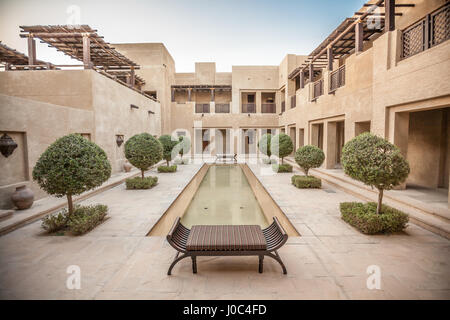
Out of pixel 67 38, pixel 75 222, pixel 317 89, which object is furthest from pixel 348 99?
pixel 67 38

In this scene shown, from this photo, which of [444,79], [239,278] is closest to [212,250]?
[239,278]

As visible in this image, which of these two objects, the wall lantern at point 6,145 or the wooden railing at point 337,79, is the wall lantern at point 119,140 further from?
the wooden railing at point 337,79

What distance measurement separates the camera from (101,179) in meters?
5.71

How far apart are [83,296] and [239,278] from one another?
213 cm

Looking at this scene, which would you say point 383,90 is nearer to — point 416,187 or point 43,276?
point 416,187

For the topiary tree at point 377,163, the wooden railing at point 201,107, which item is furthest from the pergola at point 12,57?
the topiary tree at point 377,163

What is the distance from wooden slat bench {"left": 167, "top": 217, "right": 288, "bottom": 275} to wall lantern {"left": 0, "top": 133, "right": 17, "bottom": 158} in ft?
19.5

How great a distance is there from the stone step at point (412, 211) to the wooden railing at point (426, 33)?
4353 millimetres

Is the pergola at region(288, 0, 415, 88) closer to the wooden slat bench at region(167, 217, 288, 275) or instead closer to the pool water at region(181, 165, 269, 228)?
the pool water at region(181, 165, 269, 228)

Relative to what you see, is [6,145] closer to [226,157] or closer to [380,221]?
[380,221]

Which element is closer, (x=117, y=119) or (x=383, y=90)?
(x=383, y=90)

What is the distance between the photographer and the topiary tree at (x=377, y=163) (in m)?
5.04

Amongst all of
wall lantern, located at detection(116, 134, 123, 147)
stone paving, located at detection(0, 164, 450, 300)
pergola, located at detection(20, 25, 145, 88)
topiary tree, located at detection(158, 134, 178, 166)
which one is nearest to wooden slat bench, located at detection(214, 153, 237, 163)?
topiary tree, located at detection(158, 134, 178, 166)

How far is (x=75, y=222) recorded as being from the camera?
5.27m
